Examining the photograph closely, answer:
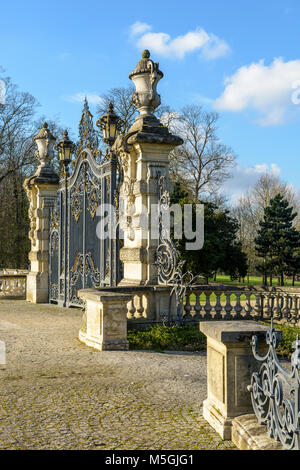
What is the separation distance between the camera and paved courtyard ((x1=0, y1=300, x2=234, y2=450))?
149 inches

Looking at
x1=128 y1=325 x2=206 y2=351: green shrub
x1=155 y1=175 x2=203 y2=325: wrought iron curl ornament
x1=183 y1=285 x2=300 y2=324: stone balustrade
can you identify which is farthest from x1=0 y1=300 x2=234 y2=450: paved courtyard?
x1=183 y1=285 x2=300 y2=324: stone balustrade

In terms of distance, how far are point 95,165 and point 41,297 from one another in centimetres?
505

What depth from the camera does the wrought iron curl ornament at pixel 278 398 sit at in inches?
108

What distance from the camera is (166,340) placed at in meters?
7.64

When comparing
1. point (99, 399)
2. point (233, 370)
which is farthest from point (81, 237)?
point (233, 370)

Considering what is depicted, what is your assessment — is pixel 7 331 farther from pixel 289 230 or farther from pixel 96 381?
pixel 289 230

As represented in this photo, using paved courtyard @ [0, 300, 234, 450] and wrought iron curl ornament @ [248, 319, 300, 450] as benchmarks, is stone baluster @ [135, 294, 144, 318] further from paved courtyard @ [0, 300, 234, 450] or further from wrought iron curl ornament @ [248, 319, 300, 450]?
wrought iron curl ornament @ [248, 319, 300, 450]

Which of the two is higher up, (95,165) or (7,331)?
(95,165)

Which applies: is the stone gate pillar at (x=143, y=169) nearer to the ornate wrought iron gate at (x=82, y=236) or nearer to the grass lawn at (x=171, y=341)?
the ornate wrought iron gate at (x=82, y=236)

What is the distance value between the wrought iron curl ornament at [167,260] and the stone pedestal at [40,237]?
6732mm

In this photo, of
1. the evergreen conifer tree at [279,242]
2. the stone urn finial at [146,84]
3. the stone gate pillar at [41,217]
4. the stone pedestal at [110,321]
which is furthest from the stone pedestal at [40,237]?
the evergreen conifer tree at [279,242]

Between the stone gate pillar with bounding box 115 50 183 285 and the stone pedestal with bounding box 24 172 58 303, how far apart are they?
233 inches

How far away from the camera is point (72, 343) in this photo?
26.0 ft
